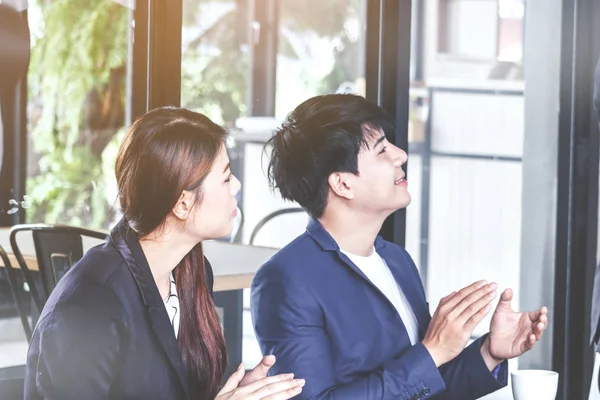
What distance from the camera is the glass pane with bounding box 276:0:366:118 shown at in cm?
328

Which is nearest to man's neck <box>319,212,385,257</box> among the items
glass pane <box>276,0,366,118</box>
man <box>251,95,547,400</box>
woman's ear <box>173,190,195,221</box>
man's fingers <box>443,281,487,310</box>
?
man <box>251,95,547,400</box>

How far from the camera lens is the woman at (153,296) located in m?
1.30

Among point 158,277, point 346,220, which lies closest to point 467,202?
point 346,220

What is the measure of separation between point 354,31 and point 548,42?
2.28 ft

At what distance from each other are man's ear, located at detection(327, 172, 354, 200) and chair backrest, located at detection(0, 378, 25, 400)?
2.71ft

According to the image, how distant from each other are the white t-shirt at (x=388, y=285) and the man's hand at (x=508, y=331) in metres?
0.16

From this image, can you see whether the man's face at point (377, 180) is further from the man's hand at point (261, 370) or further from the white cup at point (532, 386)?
the man's hand at point (261, 370)

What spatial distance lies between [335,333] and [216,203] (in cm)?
39

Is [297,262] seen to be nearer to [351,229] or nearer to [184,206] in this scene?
[351,229]

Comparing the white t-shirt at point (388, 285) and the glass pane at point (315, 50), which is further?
the glass pane at point (315, 50)

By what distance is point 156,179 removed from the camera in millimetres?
1434

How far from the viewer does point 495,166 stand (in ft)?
12.5

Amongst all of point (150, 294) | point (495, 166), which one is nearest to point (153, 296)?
point (150, 294)

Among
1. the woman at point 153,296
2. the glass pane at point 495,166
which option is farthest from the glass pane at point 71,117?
the glass pane at point 495,166
